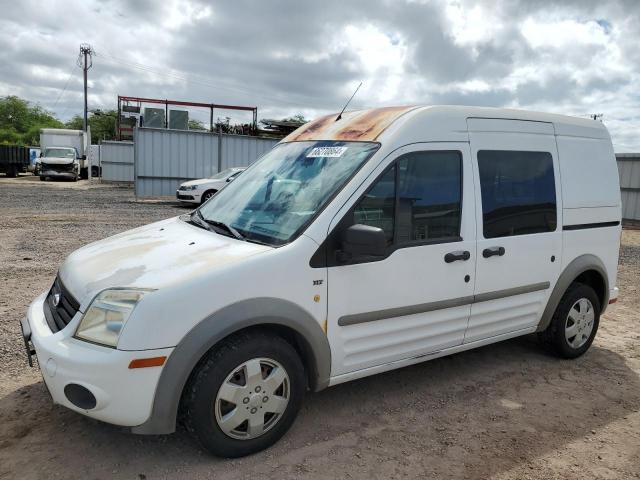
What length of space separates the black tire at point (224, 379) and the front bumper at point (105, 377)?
0.73 ft

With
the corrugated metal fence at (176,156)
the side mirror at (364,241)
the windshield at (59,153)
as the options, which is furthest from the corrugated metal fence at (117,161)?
the side mirror at (364,241)

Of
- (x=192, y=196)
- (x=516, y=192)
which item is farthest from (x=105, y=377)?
(x=192, y=196)

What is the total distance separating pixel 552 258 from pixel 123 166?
92.8 feet

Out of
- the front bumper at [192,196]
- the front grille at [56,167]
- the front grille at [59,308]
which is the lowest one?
the front grille at [59,308]

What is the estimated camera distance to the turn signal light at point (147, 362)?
251 cm

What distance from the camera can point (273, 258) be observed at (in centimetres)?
285

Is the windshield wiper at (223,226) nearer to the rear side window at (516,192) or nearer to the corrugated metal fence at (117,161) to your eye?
the rear side window at (516,192)

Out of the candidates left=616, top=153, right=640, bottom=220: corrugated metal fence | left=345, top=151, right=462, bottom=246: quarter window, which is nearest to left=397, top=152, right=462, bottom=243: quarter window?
left=345, top=151, right=462, bottom=246: quarter window

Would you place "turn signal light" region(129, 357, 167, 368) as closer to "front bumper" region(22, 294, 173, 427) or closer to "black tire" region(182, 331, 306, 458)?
"front bumper" region(22, 294, 173, 427)

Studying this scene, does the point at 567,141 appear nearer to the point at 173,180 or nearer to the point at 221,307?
the point at 221,307

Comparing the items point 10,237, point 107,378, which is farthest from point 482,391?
point 10,237

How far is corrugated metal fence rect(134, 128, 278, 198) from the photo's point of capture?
18.4 m

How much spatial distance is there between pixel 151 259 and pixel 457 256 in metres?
2.00

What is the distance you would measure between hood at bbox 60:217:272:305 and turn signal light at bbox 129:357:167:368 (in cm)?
36
